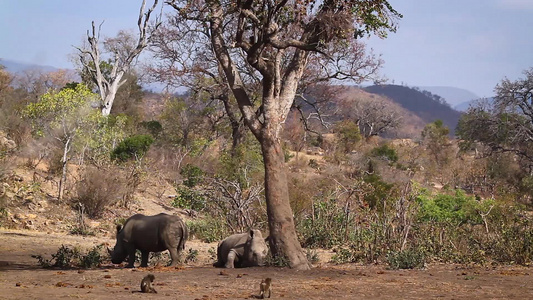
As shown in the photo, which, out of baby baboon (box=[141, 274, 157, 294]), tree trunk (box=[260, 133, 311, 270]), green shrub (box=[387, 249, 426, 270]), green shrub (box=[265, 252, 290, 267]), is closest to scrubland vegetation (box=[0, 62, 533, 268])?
green shrub (box=[387, 249, 426, 270])

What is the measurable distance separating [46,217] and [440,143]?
31.3 metres

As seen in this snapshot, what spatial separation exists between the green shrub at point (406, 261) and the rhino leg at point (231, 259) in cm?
249

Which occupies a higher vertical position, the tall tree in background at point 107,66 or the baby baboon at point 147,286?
the tall tree in background at point 107,66

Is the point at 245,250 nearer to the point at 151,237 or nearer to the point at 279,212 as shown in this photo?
the point at 279,212

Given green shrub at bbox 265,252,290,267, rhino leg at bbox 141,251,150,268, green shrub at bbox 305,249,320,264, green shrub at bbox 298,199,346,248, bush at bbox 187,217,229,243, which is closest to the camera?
green shrub at bbox 265,252,290,267

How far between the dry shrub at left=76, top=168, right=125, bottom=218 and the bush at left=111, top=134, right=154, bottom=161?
5.40 meters

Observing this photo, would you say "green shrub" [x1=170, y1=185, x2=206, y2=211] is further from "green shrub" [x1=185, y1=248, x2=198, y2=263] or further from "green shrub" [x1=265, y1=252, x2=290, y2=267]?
"green shrub" [x1=265, y1=252, x2=290, y2=267]

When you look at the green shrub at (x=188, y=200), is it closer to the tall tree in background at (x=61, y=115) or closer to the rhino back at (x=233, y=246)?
the tall tree in background at (x=61, y=115)

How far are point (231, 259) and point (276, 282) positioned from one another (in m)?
2.10

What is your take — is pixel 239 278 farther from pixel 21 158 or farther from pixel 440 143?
pixel 440 143

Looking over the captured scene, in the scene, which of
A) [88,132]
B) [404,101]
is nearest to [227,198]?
[88,132]

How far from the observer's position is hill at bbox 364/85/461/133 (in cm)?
15212

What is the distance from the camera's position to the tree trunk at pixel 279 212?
10.6 m

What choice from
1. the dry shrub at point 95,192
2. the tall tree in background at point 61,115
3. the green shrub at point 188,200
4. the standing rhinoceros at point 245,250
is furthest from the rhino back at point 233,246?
the tall tree in background at point 61,115
